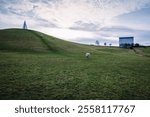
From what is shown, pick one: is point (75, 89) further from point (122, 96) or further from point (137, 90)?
point (137, 90)

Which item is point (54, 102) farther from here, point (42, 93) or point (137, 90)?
point (137, 90)

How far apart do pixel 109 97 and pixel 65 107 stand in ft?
11.9

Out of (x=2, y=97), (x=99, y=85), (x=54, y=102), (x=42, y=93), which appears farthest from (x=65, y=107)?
(x=99, y=85)

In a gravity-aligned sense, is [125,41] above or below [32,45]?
above

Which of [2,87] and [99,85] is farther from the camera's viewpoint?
[99,85]

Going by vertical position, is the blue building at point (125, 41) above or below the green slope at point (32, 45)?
above

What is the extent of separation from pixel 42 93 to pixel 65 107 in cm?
324

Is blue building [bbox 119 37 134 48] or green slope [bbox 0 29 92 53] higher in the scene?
blue building [bbox 119 37 134 48]

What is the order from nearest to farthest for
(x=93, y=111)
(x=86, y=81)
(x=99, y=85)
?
(x=93, y=111) → (x=99, y=85) → (x=86, y=81)

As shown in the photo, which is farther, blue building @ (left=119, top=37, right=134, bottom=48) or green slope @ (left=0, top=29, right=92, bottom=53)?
blue building @ (left=119, top=37, right=134, bottom=48)

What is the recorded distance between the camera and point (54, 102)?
10281 mm

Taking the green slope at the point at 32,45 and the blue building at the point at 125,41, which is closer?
the green slope at the point at 32,45

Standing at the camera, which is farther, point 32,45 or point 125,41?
point 125,41

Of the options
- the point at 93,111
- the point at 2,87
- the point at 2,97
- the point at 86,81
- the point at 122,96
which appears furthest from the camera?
the point at 86,81
